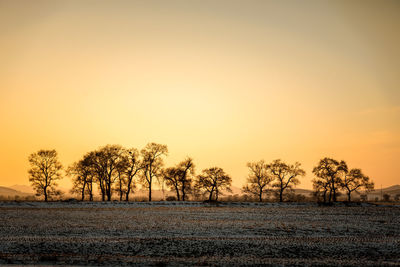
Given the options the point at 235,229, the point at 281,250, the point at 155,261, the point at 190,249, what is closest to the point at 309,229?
the point at 235,229

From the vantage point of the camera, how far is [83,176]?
90.4 metres

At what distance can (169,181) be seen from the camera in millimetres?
94375

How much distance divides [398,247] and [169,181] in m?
77.5

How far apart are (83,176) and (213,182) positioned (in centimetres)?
3477

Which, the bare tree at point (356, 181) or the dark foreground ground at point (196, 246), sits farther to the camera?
the bare tree at point (356, 181)

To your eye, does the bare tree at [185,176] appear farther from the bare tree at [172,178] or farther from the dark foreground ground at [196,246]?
the dark foreground ground at [196,246]

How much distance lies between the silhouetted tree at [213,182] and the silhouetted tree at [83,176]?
28269 millimetres

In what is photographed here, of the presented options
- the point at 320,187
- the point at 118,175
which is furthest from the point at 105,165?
the point at 320,187

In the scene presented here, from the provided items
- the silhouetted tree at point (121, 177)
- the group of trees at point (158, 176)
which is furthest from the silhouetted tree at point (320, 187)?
the silhouetted tree at point (121, 177)

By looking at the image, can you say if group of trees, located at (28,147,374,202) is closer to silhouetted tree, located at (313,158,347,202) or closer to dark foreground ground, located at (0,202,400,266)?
silhouetted tree, located at (313,158,347,202)

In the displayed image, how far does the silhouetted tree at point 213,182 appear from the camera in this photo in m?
95.7

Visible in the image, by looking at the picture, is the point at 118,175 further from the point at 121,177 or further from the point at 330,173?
the point at 330,173

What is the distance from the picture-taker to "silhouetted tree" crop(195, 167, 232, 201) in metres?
95.7

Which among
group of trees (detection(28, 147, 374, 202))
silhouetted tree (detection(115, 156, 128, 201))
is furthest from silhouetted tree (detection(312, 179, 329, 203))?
silhouetted tree (detection(115, 156, 128, 201))
